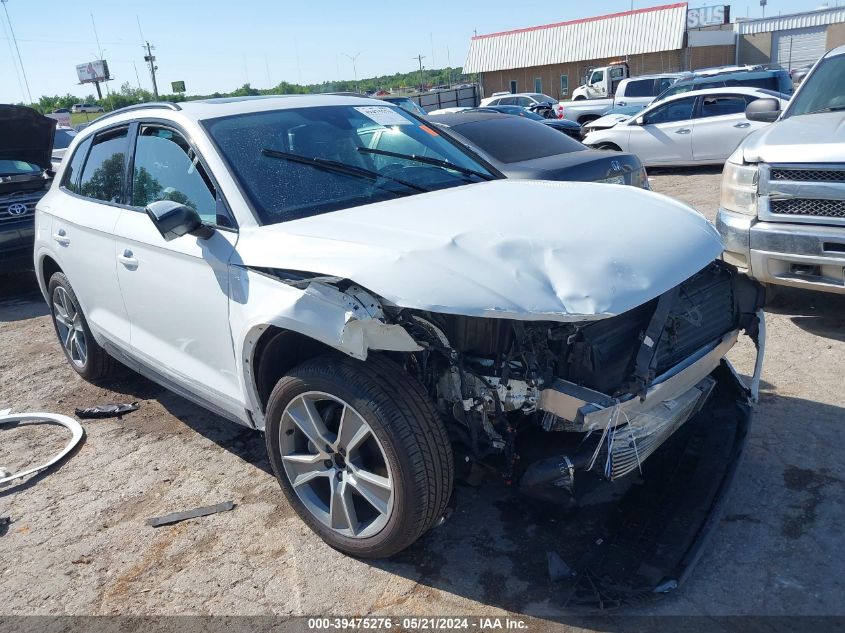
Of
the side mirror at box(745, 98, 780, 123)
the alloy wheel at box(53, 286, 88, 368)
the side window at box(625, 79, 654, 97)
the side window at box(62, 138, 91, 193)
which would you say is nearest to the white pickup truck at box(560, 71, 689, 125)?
the side window at box(625, 79, 654, 97)

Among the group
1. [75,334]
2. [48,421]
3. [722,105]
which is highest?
[722,105]

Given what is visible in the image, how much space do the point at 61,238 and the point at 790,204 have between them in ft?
16.3

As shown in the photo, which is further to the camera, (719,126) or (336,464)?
(719,126)

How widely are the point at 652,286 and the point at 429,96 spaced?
105 feet

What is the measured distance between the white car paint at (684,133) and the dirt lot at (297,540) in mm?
8730

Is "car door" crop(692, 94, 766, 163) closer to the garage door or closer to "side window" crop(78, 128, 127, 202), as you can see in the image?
"side window" crop(78, 128, 127, 202)

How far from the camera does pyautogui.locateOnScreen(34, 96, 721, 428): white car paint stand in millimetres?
2447

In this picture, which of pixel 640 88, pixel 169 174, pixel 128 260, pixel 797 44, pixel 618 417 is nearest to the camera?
pixel 618 417

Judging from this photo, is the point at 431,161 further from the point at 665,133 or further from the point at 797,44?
the point at 797,44

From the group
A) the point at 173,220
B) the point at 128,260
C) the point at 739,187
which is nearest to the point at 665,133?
the point at 739,187

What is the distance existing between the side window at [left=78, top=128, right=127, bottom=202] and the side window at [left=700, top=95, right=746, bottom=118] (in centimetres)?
1096

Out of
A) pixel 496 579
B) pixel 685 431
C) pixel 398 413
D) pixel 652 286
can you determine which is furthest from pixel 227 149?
pixel 685 431

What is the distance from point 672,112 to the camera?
42.0 feet

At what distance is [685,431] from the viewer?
342 cm
